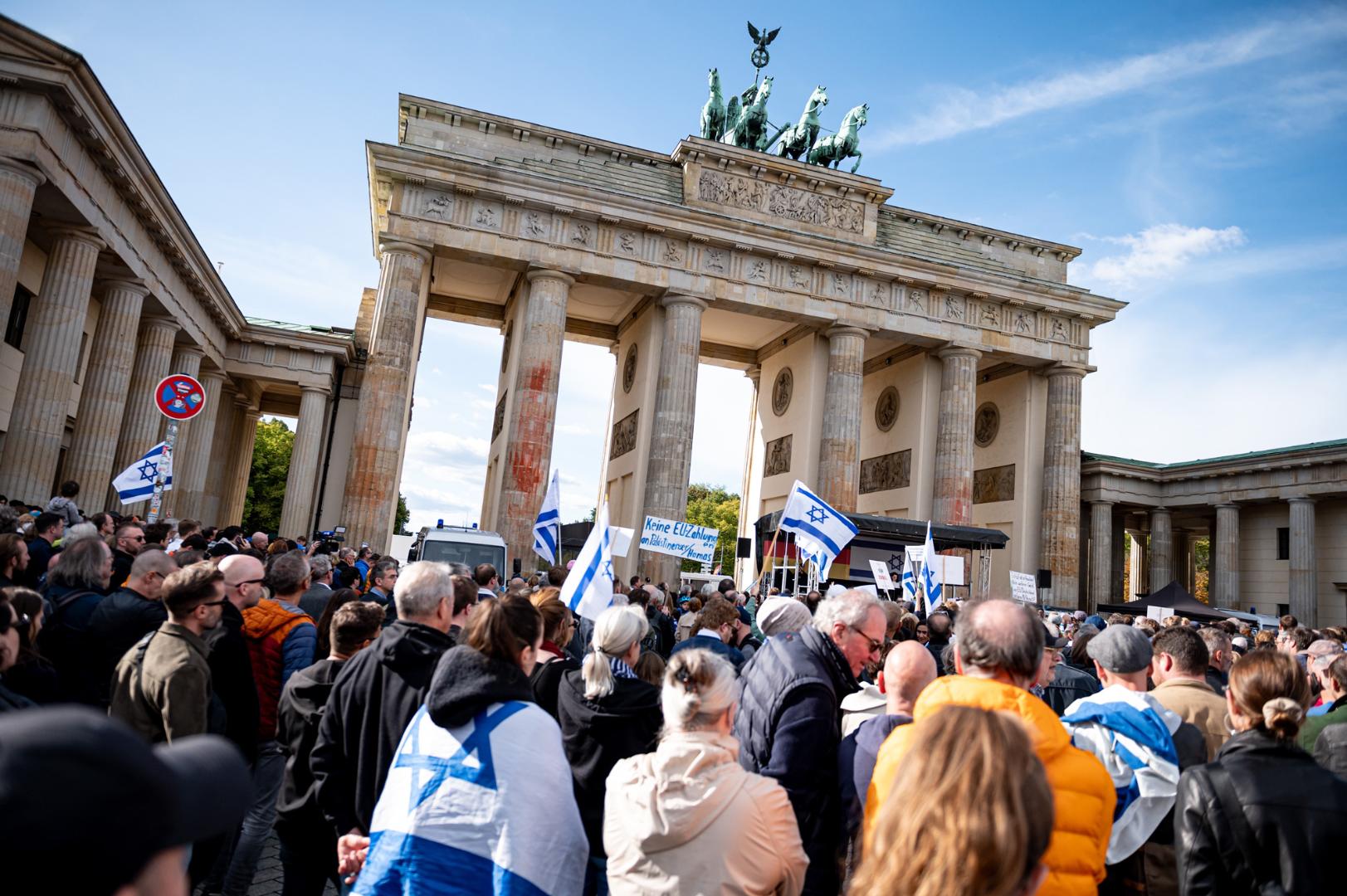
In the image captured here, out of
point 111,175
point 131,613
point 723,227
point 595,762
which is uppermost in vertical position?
point 723,227

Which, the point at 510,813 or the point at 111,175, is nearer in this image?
the point at 510,813

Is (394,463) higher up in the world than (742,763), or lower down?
higher up

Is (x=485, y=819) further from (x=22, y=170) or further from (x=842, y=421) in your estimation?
(x=842, y=421)

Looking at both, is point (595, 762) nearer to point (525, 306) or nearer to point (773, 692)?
point (773, 692)

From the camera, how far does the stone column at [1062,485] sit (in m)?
32.4

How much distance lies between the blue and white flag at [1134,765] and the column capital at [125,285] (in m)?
23.3

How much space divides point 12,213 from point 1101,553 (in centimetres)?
3695

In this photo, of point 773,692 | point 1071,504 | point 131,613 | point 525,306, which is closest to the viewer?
point 773,692

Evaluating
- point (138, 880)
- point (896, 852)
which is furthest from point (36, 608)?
point (896, 852)

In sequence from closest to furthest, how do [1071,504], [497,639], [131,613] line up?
[497,639] → [131,613] → [1071,504]

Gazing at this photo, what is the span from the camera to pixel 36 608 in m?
3.97

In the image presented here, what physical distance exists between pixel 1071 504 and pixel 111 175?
103 feet

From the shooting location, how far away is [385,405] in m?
26.9

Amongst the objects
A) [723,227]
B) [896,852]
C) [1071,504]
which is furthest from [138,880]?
[1071,504]
